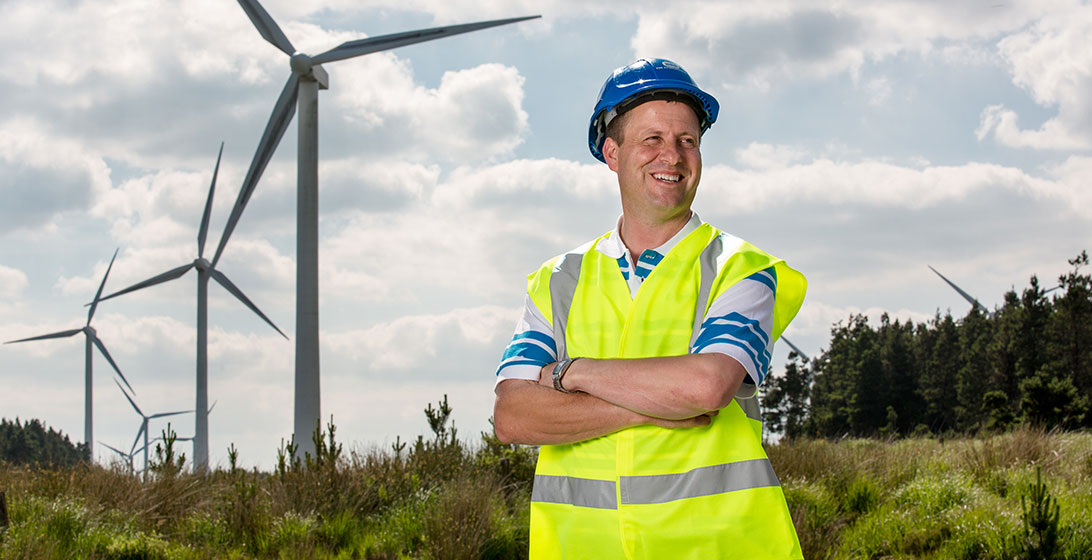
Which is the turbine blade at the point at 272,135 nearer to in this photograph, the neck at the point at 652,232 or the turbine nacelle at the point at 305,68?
the turbine nacelle at the point at 305,68

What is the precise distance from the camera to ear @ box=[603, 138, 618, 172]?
10.8 ft

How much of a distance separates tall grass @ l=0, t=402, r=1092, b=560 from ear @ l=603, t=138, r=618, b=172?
6.46 meters

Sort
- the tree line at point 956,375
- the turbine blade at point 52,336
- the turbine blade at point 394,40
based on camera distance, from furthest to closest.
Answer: the tree line at point 956,375 < the turbine blade at point 52,336 < the turbine blade at point 394,40

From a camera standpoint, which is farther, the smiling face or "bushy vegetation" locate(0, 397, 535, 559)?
"bushy vegetation" locate(0, 397, 535, 559)

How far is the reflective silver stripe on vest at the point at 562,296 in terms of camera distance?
10.4 feet

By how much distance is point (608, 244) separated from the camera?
3.29 metres

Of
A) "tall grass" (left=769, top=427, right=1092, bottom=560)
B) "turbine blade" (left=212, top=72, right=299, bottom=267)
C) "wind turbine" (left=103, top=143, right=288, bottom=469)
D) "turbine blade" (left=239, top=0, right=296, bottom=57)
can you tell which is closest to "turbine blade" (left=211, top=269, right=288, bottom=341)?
"wind turbine" (left=103, top=143, right=288, bottom=469)

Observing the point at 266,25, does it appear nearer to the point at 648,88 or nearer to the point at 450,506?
the point at 450,506

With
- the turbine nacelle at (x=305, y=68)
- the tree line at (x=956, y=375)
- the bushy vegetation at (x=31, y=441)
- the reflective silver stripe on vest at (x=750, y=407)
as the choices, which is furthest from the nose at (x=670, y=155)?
the bushy vegetation at (x=31, y=441)

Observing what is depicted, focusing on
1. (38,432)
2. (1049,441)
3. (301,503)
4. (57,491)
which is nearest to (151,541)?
(301,503)

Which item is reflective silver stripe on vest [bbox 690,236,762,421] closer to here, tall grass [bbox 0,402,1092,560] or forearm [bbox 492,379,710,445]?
forearm [bbox 492,379,710,445]

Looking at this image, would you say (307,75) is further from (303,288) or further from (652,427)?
(652,427)

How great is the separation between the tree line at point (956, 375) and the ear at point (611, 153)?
113ft

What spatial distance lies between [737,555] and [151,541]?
8.52m
